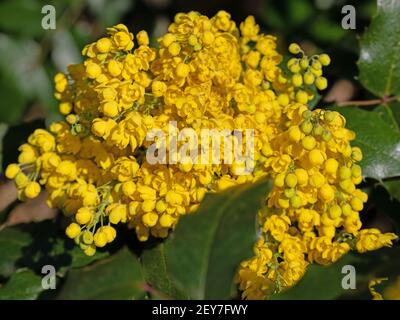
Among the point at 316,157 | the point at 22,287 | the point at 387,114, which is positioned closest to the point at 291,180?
the point at 316,157

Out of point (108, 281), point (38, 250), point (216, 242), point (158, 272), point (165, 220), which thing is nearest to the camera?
point (216, 242)

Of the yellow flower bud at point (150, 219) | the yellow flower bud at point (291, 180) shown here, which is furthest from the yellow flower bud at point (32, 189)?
the yellow flower bud at point (291, 180)

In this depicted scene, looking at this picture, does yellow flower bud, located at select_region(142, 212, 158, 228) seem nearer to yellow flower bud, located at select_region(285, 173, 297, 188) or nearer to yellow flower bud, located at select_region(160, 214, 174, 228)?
yellow flower bud, located at select_region(160, 214, 174, 228)

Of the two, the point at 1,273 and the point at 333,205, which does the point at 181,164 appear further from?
the point at 1,273

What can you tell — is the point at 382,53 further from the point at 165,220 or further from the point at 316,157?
the point at 165,220

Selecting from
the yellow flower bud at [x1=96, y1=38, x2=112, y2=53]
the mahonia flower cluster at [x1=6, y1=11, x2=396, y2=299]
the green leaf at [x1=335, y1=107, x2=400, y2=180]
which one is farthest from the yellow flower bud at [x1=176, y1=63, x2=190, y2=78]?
the green leaf at [x1=335, y1=107, x2=400, y2=180]

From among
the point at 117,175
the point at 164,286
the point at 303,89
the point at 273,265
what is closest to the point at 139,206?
the point at 117,175
